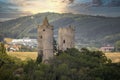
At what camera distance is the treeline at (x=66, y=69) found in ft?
75.8

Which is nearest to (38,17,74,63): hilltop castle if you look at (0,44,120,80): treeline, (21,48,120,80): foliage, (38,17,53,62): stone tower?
(38,17,53,62): stone tower

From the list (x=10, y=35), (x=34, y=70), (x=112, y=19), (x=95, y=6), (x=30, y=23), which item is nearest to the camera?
(x=34, y=70)

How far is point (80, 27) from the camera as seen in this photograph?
221ft

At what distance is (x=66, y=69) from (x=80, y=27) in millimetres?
43631

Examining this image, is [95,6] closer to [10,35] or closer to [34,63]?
[10,35]

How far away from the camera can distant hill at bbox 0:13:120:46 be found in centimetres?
5865

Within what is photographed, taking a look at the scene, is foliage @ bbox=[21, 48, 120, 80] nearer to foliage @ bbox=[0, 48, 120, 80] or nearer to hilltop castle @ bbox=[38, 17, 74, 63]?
foliage @ bbox=[0, 48, 120, 80]

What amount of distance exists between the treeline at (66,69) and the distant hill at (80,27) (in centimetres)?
2751

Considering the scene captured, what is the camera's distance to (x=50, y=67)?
2447 centimetres

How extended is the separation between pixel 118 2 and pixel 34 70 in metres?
29.6

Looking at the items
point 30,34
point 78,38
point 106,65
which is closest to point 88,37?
point 78,38

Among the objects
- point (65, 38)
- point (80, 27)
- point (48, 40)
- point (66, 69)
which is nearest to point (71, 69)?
point (66, 69)

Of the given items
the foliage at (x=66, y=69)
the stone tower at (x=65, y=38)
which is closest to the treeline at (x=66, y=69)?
the foliage at (x=66, y=69)

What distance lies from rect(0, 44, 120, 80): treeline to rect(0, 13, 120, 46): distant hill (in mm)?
27506
